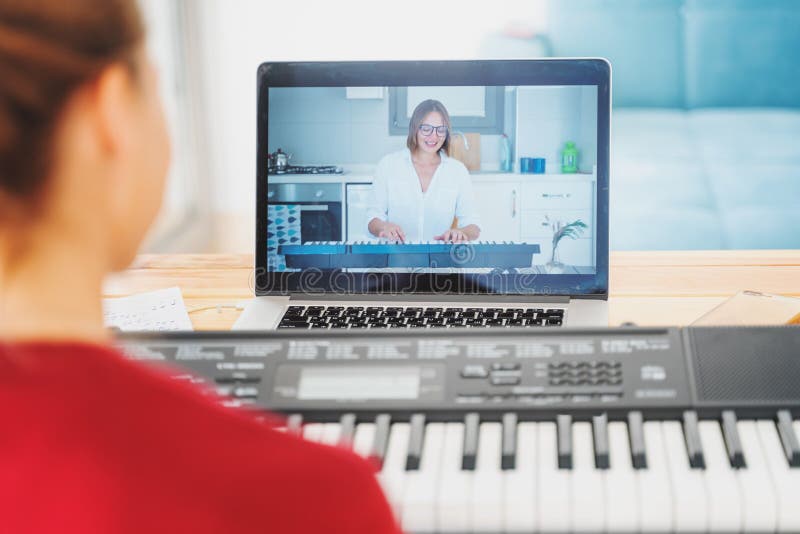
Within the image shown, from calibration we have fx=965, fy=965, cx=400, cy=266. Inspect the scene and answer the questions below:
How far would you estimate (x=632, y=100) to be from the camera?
395cm

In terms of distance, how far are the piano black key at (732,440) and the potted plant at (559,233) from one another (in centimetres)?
50

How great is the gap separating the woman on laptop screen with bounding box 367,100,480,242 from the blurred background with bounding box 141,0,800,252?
1.98 m

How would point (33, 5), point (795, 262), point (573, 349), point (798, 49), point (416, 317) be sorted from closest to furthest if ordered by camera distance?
point (33, 5) < point (573, 349) < point (416, 317) < point (795, 262) < point (798, 49)

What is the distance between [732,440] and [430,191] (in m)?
0.64

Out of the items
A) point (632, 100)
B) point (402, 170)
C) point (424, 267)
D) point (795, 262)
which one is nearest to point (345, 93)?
point (402, 170)

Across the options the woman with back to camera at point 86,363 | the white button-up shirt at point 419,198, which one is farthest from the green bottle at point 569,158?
the woman with back to camera at point 86,363

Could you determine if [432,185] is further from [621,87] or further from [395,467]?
[621,87]

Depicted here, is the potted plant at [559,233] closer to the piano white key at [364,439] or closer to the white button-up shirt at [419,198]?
the white button-up shirt at [419,198]

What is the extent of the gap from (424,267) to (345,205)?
146 mm

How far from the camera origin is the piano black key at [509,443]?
0.85m

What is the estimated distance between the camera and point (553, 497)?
0.82 metres

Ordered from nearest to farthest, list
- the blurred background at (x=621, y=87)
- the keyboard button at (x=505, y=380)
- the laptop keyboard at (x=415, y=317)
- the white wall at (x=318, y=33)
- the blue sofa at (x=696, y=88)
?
the keyboard button at (x=505, y=380), the laptop keyboard at (x=415, y=317), the blurred background at (x=621, y=87), the blue sofa at (x=696, y=88), the white wall at (x=318, y=33)

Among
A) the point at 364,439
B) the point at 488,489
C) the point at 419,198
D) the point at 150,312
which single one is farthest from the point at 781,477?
the point at 150,312

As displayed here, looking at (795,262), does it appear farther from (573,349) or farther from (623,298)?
(573,349)
